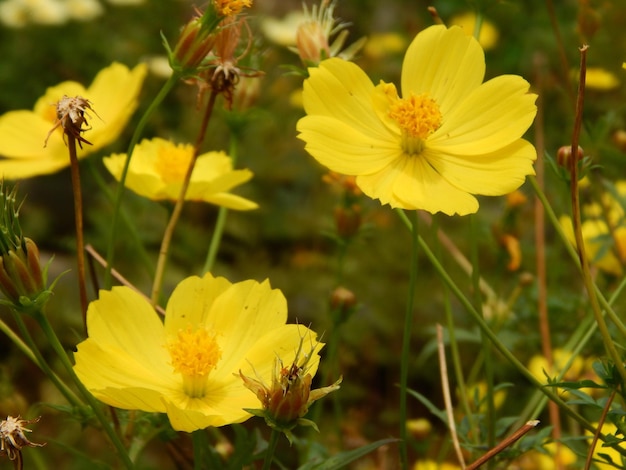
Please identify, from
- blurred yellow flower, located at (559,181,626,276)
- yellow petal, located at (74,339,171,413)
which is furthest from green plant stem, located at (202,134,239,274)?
blurred yellow flower, located at (559,181,626,276)

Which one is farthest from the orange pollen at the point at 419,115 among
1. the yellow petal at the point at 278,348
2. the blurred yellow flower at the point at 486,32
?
the blurred yellow flower at the point at 486,32

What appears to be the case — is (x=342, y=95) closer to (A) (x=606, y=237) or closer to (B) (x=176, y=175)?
(B) (x=176, y=175)

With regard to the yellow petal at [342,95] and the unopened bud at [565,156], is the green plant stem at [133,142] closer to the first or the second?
the yellow petal at [342,95]

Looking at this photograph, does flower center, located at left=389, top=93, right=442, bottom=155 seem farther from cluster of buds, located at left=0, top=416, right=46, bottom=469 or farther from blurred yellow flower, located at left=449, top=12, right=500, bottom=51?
blurred yellow flower, located at left=449, top=12, right=500, bottom=51

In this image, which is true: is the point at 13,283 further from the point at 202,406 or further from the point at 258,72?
the point at 258,72

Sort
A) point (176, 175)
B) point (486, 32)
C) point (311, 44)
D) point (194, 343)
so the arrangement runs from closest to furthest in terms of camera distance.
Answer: point (194, 343)
point (311, 44)
point (176, 175)
point (486, 32)

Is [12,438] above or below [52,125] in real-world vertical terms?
below


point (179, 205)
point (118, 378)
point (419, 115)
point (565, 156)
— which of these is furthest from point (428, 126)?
point (118, 378)
